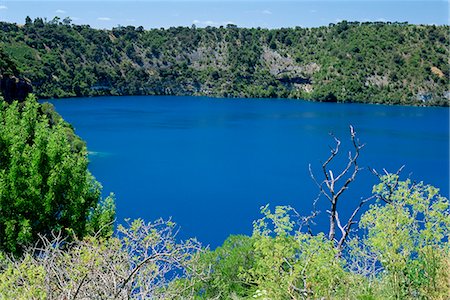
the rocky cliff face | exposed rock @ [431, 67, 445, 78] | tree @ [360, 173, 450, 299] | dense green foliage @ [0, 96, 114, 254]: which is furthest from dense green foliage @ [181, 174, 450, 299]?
exposed rock @ [431, 67, 445, 78]

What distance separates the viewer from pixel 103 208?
1578 centimetres

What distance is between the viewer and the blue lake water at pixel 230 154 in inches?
1336

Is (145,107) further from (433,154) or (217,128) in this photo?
(433,154)

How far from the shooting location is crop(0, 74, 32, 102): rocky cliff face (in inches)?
1601

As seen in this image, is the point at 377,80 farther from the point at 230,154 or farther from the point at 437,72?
the point at 230,154

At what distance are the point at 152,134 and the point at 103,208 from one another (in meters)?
48.3

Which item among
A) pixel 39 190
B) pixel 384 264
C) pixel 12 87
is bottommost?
pixel 39 190

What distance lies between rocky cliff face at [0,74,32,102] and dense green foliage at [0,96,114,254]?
2772 centimetres

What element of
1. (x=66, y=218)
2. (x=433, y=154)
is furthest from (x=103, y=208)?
(x=433, y=154)

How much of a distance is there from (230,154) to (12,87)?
20.5 metres

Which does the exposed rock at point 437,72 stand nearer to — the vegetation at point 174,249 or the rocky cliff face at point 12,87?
the rocky cliff face at point 12,87

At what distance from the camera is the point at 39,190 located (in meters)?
13.5

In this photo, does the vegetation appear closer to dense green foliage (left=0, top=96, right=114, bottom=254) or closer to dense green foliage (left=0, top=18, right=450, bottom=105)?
dense green foliage (left=0, top=96, right=114, bottom=254)

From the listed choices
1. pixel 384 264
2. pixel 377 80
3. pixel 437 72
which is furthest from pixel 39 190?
pixel 437 72
